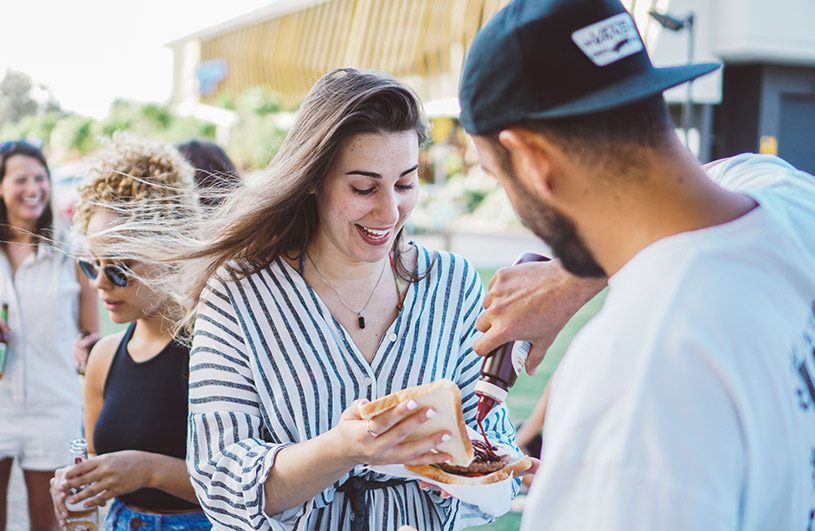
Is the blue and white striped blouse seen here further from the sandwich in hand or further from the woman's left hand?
the woman's left hand

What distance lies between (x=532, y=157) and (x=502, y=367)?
746 mm

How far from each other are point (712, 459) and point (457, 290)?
1.50m

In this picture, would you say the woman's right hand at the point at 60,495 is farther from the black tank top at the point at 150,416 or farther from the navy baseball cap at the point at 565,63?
the navy baseball cap at the point at 565,63

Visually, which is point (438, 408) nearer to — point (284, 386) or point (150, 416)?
point (284, 386)

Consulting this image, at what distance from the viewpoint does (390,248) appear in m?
2.37

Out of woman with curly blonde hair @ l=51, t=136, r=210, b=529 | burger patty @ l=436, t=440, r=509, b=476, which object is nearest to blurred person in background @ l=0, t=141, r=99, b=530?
woman with curly blonde hair @ l=51, t=136, r=210, b=529

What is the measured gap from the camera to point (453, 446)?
6.28 ft

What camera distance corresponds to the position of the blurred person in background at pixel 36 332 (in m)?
3.92

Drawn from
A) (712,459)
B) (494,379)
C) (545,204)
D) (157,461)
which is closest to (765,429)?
(712,459)

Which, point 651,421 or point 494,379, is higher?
point 651,421

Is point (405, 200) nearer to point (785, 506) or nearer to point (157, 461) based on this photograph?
point (157, 461)

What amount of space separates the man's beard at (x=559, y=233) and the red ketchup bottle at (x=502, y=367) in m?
0.50

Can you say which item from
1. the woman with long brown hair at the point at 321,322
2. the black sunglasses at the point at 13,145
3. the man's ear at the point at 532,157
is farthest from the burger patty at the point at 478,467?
the black sunglasses at the point at 13,145

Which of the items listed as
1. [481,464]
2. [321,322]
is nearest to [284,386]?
[321,322]
